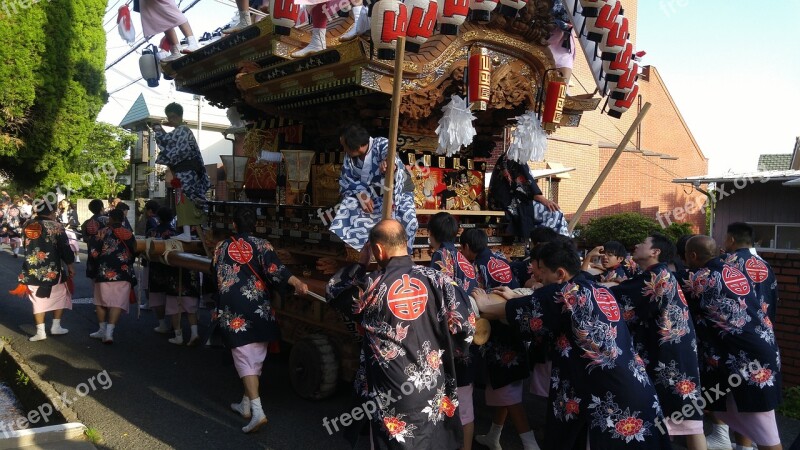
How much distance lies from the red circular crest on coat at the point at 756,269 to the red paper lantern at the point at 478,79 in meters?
2.65

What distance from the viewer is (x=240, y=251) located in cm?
473

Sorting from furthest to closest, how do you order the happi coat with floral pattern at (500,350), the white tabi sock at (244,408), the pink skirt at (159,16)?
the pink skirt at (159,16), the white tabi sock at (244,408), the happi coat with floral pattern at (500,350)

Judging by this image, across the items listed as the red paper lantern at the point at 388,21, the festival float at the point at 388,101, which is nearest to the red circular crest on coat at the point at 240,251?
the festival float at the point at 388,101

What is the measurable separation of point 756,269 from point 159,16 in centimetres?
703

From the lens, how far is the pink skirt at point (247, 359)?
183 inches

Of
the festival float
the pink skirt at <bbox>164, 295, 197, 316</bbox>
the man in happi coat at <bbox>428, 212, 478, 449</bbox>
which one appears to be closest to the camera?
the man in happi coat at <bbox>428, 212, 478, 449</bbox>

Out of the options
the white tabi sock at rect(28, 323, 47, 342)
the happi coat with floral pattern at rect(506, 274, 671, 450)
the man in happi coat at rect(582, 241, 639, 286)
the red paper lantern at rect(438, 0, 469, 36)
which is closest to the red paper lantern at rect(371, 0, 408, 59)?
the red paper lantern at rect(438, 0, 469, 36)

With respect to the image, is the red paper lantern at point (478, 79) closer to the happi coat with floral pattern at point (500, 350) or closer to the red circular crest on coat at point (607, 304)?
the happi coat with floral pattern at point (500, 350)

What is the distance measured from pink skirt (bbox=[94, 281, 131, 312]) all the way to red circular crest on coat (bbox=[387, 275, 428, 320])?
5.87 metres

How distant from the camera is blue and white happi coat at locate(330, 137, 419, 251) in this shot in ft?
15.6

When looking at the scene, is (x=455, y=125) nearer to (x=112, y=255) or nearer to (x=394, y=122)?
(x=394, y=122)

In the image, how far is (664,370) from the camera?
363 centimetres

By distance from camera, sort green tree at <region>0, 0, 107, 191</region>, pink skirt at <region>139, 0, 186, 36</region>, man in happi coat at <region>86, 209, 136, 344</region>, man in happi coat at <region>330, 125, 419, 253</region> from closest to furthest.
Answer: man in happi coat at <region>330, 125, 419, 253</region> < green tree at <region>0, 0, 107, 191</region> < pink skirt at <region>139, 0, 186, 36</region> < man in happi coat at <region>86, 209, 136, 344</region>

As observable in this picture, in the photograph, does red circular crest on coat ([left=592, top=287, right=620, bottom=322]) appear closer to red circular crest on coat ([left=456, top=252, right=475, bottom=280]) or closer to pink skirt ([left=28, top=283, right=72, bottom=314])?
red circular crest on coat ([left=456, top=252, right=475, bottom=280])
